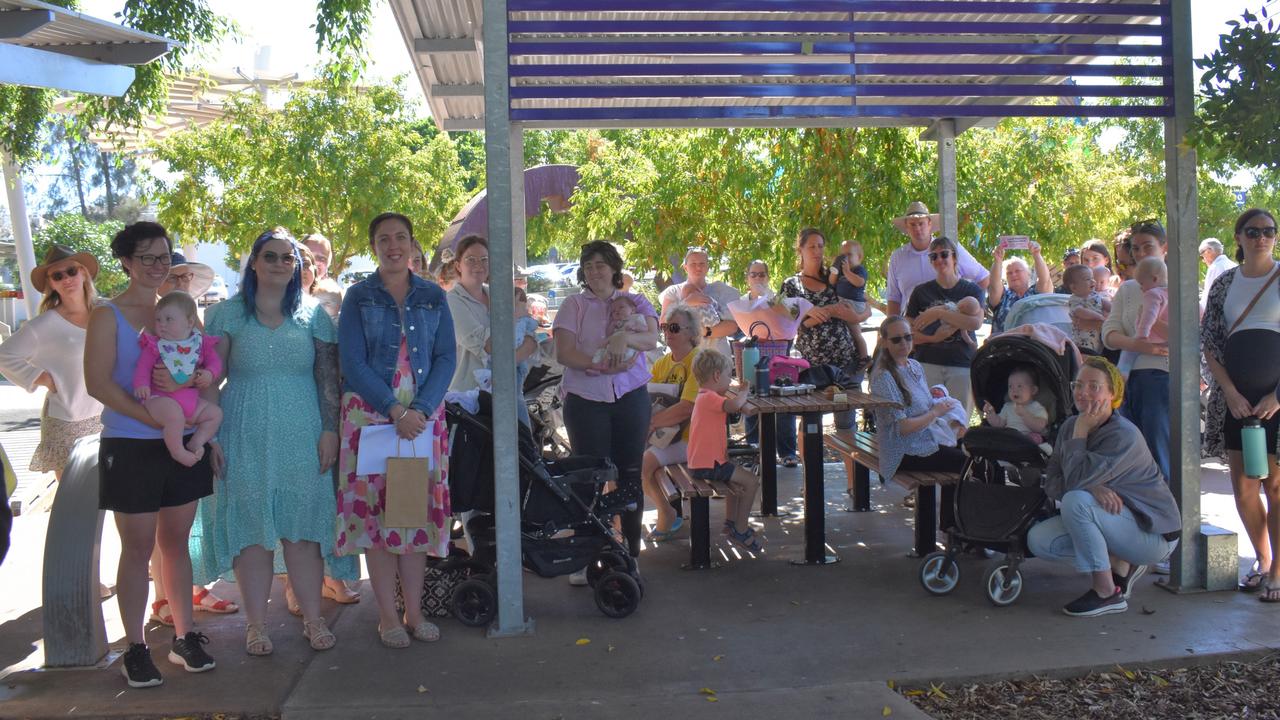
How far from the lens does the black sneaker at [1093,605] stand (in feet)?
16.9

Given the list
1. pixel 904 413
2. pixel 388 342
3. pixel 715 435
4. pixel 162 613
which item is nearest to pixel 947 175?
pixel 904 413

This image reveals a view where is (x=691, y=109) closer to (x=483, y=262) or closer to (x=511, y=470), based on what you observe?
(x=483, y=262)

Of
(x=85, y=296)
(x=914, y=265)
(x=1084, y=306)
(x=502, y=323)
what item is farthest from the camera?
(x=914, y=265)

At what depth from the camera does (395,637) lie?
16.3ft

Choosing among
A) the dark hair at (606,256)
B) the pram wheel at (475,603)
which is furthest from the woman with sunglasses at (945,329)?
the pram wheel at (475,603)

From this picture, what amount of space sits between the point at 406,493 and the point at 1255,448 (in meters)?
3.95

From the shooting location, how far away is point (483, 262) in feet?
20.2

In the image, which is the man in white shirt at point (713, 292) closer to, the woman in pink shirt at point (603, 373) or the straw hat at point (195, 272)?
the woman in pink shirt at point (603, 373)

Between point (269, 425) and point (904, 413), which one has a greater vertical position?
point (269, 425)

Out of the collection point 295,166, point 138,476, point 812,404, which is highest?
point 295,166

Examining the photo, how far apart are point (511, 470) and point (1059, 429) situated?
107 inches

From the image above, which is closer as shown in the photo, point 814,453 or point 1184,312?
point 1184,312

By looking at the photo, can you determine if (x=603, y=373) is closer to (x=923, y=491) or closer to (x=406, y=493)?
(x=406, y=493)

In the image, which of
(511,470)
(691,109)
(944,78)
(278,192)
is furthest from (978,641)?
(278,192)
